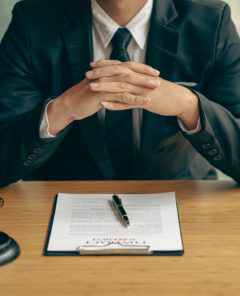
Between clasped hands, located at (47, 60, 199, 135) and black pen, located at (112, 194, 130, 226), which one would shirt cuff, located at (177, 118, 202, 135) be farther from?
black pen, located at (112, 194, 130, 226)

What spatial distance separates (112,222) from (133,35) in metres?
0.73

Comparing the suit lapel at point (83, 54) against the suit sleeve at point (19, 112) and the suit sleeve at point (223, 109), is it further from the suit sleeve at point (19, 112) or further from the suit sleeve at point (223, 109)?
the suit sleeve at point (223, 109)

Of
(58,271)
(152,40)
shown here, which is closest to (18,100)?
(152,40)

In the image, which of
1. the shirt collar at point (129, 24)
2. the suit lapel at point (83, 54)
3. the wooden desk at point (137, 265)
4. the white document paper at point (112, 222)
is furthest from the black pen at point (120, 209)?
the shirt collar at point (129, 24)

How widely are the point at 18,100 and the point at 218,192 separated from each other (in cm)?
75

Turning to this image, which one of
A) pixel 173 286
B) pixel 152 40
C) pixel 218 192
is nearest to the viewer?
pixel 173 286

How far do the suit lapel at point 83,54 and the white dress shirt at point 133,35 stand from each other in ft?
0.13

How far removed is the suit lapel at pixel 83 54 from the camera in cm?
150

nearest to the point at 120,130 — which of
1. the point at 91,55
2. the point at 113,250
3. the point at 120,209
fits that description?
the point at 91,55

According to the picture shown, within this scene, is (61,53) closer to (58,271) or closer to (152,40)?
(152,40)

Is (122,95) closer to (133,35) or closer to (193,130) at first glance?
(193,130)

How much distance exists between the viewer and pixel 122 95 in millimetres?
1239

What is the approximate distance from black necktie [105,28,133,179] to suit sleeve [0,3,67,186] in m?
0.23

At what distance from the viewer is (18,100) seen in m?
1.49
